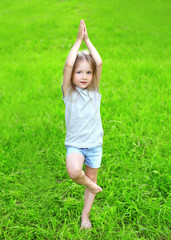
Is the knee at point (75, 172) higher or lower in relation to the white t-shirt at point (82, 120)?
lower

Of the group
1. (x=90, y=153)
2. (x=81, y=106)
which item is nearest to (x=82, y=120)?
(x=81, y=106)

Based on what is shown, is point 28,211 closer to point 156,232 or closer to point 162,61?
point 156,232

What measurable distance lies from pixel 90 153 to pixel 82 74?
0.73 metres

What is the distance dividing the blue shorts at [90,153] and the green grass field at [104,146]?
0.70 metres

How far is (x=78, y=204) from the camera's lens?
2.96 meters

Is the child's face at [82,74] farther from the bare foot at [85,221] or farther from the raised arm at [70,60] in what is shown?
the bare foot at [85,221]

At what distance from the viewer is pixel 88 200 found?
8.56ft

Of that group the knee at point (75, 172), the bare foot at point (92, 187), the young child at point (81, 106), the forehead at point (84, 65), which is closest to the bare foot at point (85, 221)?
the bare foot at point (92, 187)

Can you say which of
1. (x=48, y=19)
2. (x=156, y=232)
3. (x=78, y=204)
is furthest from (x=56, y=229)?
(x=48, y=19)

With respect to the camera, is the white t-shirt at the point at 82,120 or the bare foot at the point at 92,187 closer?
the white t-shirt at the point at 82,120

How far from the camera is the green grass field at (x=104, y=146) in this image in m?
2.75

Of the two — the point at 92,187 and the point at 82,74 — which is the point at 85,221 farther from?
the point at 82,74

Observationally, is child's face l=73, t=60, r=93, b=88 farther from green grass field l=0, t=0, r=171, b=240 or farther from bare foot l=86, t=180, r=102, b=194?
green grass field l=0, t=0, r=171, b=240

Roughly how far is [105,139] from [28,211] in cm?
157
